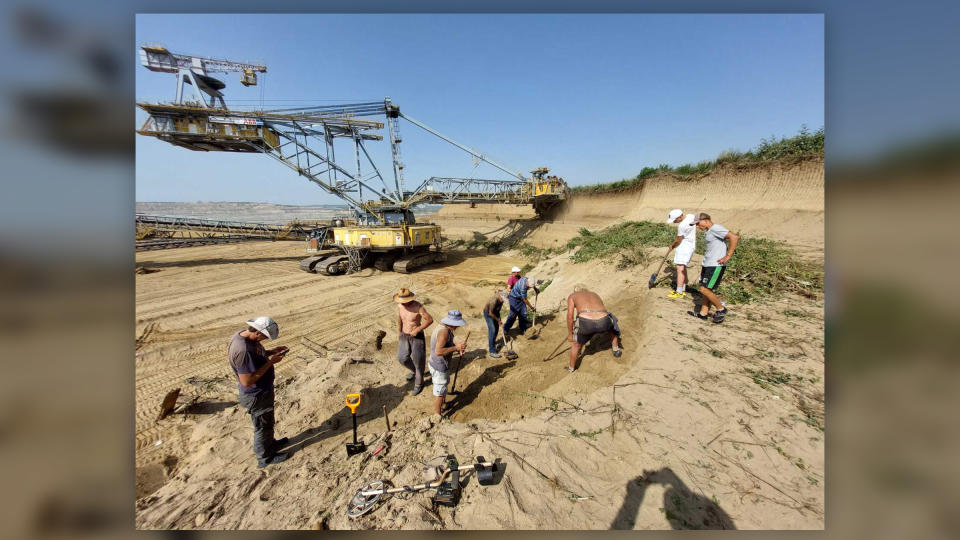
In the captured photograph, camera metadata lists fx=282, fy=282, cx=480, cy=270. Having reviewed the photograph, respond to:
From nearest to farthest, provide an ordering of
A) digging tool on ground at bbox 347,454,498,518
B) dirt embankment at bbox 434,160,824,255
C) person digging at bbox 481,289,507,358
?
digging tool on ground at bbox 347,454,498,518 < person digging at bbox 481,289,507,358 < dirt embankment at bbox 434,160,824,255

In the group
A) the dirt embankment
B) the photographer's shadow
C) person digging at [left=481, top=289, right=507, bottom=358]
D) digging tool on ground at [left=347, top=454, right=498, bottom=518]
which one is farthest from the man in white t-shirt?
the dirt embankment

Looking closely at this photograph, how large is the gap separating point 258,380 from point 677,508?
3.90m

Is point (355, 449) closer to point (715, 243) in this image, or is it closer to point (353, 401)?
point (353, 401)

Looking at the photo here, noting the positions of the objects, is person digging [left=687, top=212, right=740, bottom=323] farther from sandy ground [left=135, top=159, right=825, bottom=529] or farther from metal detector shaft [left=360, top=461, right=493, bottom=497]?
metal detector shaft [left=360, top=461, right=493, bottom=497]

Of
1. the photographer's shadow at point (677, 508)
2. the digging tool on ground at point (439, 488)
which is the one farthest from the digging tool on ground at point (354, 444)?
the photographer's shadow at point (677, 508)

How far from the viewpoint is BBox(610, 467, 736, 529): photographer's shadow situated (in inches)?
75.9

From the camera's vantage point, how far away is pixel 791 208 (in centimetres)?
937

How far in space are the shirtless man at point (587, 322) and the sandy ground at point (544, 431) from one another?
297 mm

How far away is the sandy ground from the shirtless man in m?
0.30

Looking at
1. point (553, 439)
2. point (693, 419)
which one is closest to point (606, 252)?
point (693, 419)

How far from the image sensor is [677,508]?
200 cm

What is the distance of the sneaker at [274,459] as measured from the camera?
2989mm
